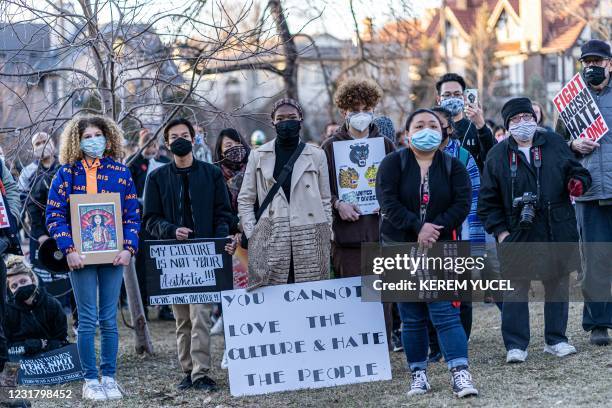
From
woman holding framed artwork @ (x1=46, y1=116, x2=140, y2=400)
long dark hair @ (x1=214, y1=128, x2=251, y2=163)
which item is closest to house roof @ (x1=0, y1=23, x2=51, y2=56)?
woman holding framed artwork @ (x1=46, y1=116, x2=140, y2=400)

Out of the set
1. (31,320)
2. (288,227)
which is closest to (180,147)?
(288,227)

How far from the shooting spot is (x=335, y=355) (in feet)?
26.2

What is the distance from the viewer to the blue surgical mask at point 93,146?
795cm

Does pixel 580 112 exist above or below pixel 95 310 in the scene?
above

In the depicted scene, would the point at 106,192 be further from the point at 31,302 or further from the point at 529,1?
the point at 529,1

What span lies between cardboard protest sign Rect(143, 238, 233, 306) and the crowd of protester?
0.31 ft

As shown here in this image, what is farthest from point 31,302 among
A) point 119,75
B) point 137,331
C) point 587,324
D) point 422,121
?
point 587,324

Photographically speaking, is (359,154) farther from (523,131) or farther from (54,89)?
(54,89)

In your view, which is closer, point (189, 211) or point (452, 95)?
point (189, 211)

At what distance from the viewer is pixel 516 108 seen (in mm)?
8117

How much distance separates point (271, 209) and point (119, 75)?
232cm

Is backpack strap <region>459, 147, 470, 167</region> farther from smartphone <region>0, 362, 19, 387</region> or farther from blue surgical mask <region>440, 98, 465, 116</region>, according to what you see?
smartphone <region>0, 362, 19, 387</region>

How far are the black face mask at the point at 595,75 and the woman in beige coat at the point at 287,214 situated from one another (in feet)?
8.19

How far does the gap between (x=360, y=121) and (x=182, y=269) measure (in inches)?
79.8
